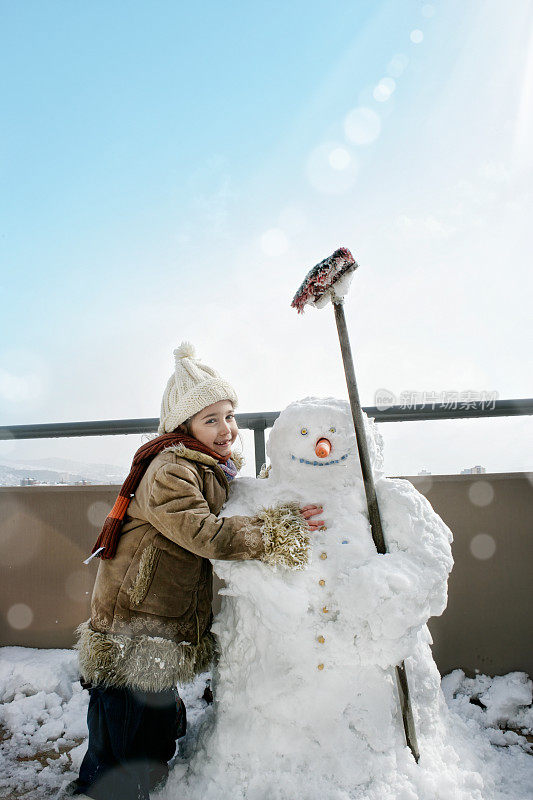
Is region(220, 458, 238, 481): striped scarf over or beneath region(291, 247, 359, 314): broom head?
beneath

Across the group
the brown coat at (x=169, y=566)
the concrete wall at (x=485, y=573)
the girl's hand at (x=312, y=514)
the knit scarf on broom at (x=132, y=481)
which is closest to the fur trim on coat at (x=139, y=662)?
the brown coat at (x=169, y=566)

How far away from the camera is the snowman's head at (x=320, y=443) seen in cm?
170

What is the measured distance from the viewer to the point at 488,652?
2.43m

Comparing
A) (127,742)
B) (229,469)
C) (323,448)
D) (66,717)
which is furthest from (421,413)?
(66,717)

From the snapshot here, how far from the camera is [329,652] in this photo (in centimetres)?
147

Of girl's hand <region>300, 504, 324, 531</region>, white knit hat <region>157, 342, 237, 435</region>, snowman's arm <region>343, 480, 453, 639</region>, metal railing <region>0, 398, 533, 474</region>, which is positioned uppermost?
metal railing <region>0, 398, 533, 474</region>

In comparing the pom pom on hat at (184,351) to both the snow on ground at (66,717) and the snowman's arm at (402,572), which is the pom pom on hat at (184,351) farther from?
the snow on ground at (66,717)

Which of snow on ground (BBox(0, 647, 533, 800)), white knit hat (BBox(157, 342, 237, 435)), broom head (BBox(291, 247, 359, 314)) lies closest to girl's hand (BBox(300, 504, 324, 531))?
white knit hat (BBox(157, 342, 237, 435))

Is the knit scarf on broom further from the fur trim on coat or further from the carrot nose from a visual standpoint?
the carrot nose

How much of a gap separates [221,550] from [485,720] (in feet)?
5.16

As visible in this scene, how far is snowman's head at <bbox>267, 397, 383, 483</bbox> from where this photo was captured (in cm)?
170

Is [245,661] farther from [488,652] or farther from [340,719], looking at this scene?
[488,652]

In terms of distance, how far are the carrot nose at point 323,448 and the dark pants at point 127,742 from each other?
96 cm

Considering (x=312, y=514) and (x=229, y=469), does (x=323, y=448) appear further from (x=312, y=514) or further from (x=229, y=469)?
(x=229, y=469)
